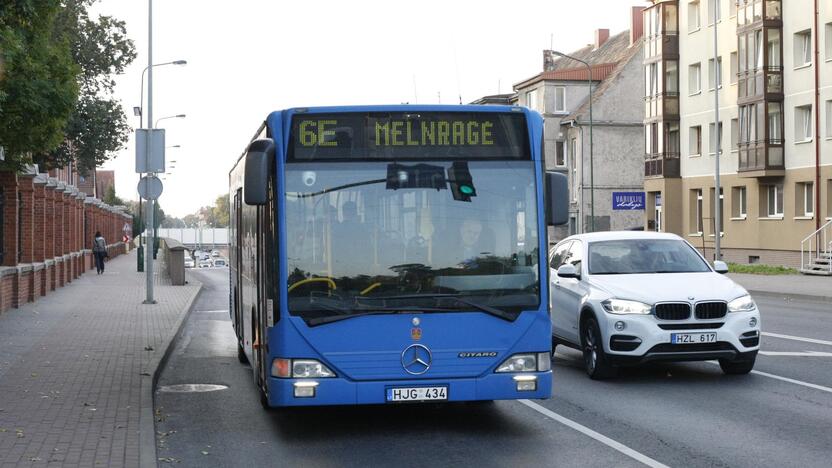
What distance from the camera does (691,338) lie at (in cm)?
1201

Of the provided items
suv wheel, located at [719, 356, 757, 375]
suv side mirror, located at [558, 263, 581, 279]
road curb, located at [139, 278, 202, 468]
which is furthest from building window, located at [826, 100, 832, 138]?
suv side mirror, located at [558, 263, 581, 279]

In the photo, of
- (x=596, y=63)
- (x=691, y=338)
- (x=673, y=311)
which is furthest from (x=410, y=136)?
(x=596, y=63)

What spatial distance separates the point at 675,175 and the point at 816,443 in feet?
157

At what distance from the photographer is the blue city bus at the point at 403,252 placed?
888 cm

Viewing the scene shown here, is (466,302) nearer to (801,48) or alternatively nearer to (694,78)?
(801,48)

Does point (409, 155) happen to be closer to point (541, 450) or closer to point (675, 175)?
point (541, 450)

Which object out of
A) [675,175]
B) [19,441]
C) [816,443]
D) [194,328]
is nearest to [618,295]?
[816,443]

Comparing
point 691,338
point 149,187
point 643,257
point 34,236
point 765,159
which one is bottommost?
point 691,338

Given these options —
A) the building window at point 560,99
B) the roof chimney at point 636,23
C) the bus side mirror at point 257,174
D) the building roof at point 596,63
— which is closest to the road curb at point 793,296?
the bus side mirror at point 257,174

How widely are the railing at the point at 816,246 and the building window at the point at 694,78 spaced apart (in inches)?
505

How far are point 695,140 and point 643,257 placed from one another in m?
42.7

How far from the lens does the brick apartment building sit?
25797 mm

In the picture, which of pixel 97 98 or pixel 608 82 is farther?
pixel 608 82

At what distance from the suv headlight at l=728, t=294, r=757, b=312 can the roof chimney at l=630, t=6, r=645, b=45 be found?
62.4 m
